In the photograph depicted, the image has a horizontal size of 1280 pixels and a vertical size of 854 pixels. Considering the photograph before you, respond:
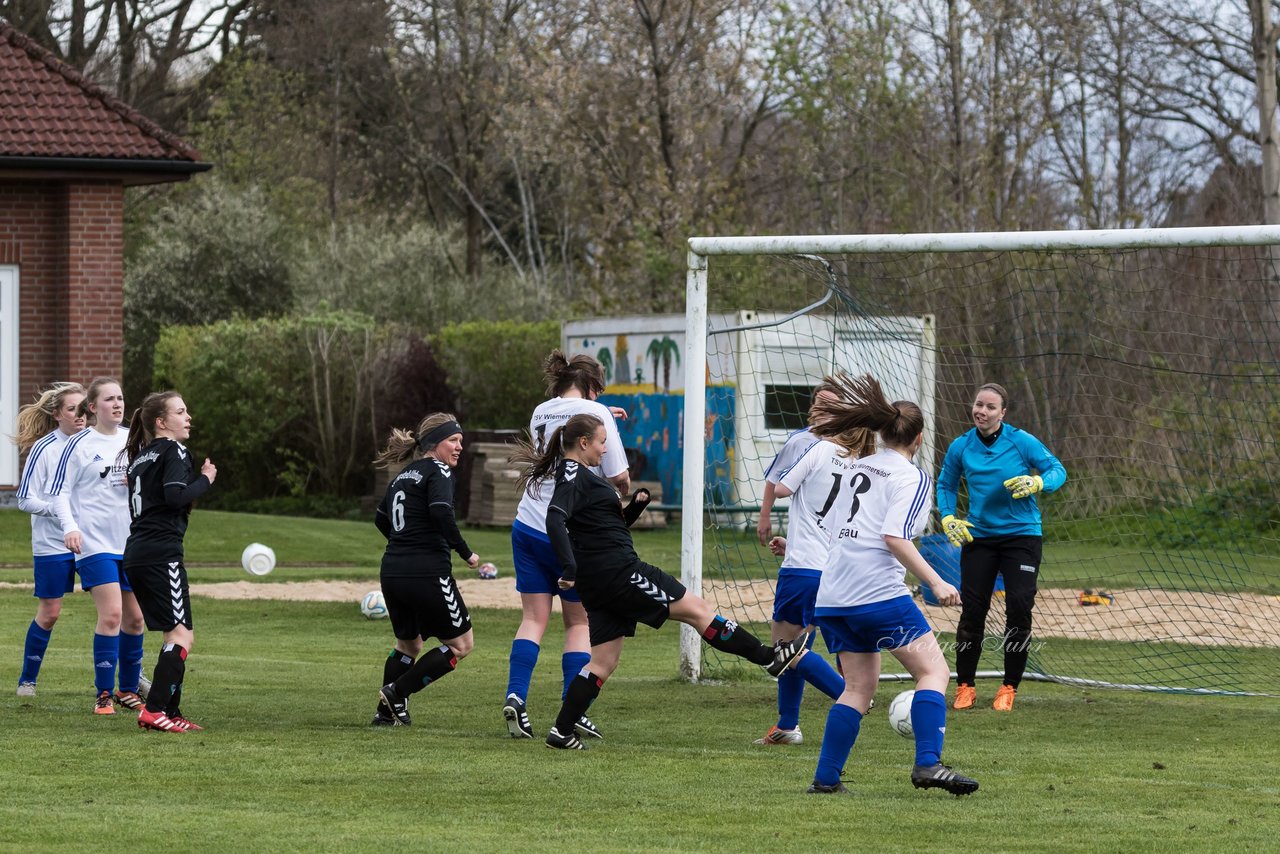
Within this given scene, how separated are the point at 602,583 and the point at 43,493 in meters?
3.30

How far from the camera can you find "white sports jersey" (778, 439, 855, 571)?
826cm

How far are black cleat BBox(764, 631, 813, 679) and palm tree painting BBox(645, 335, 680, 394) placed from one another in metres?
17.3

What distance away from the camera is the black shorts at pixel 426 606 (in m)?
8.55

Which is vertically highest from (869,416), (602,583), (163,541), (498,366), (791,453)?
(498,366)

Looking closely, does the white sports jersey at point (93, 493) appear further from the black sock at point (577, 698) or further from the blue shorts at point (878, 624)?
the blue shorts at point (878, 624)

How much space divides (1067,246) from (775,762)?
370cm

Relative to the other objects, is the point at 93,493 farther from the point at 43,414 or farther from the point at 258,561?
the point at 258,561

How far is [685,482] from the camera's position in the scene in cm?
1099

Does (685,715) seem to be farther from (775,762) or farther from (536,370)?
(536,370)

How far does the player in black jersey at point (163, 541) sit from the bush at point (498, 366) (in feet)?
65.0

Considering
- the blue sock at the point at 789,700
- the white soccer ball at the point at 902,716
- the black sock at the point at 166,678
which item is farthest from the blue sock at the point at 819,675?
the black sock at the point at 166,678

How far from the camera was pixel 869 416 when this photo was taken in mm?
7148

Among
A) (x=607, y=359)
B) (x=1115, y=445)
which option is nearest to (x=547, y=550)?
(x=1115, y=445)

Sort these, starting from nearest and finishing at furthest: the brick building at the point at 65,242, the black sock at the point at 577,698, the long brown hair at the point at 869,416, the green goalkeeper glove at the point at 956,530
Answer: the long brown hair at the point at 869,416, the black sock at the point at 577,698, the green goalkeeper glove at the point at 956,530, the brick building at the point at 65,242
